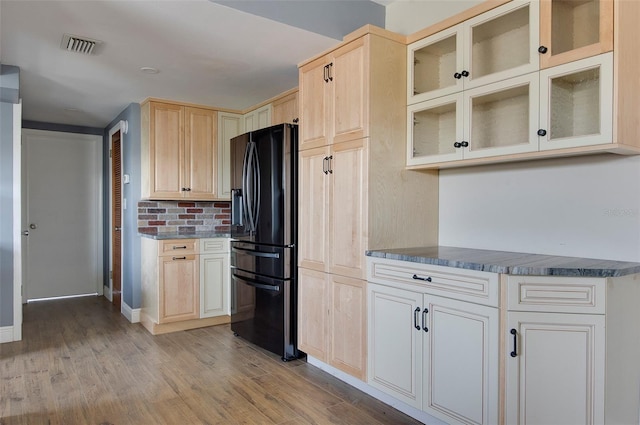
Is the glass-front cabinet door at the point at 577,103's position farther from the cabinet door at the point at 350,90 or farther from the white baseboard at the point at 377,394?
the white baseboard at the point at 377,394

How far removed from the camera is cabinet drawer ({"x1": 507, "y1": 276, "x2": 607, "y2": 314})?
1.69 metres

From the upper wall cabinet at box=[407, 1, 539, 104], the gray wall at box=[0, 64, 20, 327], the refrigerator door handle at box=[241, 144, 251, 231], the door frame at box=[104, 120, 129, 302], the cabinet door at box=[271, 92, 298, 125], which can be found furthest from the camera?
the door frame at box=[104, 120, 129, 302]

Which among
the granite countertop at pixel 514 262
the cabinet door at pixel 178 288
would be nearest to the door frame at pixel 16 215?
the cabinet door at pixel 178 288

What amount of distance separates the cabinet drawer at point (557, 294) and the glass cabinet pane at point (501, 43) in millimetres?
1077

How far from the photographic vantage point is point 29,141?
5.19 meters

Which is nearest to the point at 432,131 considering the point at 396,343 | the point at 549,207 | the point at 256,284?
the point at 549,207

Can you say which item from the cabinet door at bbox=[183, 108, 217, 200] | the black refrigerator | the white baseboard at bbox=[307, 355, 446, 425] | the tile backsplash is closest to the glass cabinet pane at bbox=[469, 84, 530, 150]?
the black refrigerator

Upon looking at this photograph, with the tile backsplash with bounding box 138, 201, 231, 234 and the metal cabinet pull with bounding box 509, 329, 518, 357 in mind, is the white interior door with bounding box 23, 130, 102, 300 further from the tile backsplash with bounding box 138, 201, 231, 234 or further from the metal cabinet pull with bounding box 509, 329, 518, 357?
the metal cabinet pull with bounding box 509, 329, 518, 357

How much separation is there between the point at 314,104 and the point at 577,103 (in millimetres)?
1593

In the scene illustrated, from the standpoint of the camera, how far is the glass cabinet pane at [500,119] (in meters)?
2.14

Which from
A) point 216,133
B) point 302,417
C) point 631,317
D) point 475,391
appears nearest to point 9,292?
point 216,133

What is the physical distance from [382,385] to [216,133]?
123 inches

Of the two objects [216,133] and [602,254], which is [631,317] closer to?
[602,254]

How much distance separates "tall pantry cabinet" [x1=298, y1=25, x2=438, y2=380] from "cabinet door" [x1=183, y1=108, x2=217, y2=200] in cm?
179
